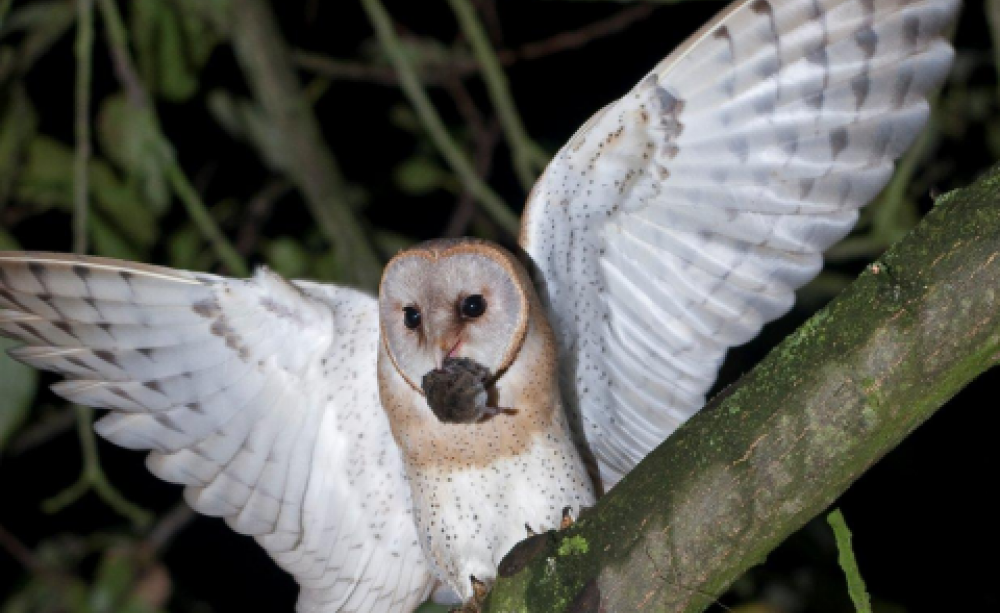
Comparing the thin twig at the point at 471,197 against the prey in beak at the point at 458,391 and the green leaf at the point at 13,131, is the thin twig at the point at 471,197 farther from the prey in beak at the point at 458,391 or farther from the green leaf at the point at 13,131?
the prey in beak at the point at 458,391

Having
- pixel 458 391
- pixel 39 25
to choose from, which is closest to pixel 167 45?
pixel 39 25

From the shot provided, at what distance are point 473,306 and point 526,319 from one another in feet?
0.36

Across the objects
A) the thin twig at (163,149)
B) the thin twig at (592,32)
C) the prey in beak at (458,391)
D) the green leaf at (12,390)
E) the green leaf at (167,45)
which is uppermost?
the thin twig at (592,32)

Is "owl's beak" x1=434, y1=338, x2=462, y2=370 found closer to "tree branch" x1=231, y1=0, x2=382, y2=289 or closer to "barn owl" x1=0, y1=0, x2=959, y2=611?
"barn owl" x1=0, y1=0, x2=959, y2=611

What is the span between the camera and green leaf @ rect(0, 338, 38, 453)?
2553 mm

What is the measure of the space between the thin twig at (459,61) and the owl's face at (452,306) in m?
1.64

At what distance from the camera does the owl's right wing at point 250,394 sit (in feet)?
7.59

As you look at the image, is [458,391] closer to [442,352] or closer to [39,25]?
[442,352]

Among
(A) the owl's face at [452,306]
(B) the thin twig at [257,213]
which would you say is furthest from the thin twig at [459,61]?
(A) the owl's face at [452,306]

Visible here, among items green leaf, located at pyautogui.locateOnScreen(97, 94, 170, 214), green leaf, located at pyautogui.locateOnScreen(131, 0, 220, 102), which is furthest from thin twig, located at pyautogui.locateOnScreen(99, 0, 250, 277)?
green leaf, located at pyautogui.locateOnScreen(131, 0, 220, 102)

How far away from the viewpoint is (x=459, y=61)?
411 cm

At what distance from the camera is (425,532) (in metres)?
2.40

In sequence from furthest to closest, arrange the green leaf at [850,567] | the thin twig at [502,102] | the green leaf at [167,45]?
1. the green leaf at [167,45]
2. the thin twig at [502,102]
3. the green leaf at [850,567]

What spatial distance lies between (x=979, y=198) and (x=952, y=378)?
24cm
